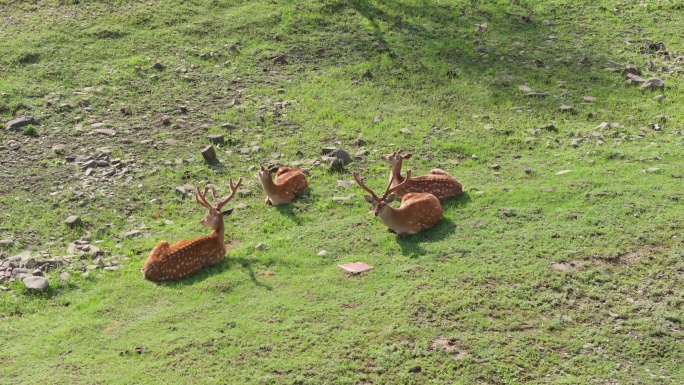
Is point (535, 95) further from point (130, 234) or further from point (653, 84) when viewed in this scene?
point (130, 234)

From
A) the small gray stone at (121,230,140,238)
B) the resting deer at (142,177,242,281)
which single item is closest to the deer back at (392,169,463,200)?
the resting deer at (142,177,242,281)

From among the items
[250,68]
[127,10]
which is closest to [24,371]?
[250,68]

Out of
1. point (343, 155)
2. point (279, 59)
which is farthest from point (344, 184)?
point (279, 59)

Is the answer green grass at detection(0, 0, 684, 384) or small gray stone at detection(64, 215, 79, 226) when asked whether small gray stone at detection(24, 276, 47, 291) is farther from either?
small gray stone at detection(64, 215, 79, 226)

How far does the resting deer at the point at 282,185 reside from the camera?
11461mm

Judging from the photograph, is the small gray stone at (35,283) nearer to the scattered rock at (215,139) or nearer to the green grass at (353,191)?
the green grass at (353,191)

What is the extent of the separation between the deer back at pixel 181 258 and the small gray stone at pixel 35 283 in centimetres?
121

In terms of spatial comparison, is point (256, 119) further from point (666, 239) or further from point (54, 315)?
point (666, 239)

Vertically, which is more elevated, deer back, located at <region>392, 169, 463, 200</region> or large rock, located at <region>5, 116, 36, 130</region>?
deer back, located at <region>392, 169, 463, 200</region>

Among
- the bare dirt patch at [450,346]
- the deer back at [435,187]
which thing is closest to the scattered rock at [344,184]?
the deer back at [435,187]

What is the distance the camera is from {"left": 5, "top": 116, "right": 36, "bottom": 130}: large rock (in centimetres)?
1377

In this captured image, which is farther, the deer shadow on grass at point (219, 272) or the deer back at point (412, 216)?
the deer back at point (412, 216)

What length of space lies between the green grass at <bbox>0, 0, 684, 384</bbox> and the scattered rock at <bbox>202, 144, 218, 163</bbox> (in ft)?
0.76

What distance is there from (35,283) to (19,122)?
5.14 meters
